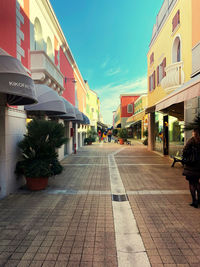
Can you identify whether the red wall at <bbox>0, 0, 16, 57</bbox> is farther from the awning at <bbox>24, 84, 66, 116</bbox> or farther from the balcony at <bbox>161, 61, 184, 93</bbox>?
the balcony at <bbox>161, 61, 184, 93</bbox>

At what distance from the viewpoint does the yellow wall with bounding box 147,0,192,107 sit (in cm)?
821

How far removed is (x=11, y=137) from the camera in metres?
5.17

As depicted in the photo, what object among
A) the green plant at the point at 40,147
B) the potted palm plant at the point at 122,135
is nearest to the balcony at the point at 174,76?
the green plant at the point at 40,147

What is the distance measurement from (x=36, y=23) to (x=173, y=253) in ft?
32.6

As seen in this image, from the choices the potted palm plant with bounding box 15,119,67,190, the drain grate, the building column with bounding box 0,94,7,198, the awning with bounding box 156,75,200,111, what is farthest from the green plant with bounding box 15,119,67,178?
the awning with bounding box 156,75,200,111

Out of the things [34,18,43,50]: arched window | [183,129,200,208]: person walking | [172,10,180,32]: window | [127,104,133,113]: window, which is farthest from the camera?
[127,104,133,113]: window

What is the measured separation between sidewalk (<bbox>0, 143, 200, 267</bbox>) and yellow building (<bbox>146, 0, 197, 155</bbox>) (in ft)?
9.77

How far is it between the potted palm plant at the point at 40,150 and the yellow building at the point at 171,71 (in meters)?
3.96

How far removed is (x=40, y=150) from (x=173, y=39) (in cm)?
981

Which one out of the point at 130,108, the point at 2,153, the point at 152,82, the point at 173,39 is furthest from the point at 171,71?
the point at 130,108

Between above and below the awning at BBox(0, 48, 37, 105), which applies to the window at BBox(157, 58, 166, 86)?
A: above

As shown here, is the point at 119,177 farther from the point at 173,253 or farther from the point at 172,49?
the point at 172,49

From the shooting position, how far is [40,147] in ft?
17.1

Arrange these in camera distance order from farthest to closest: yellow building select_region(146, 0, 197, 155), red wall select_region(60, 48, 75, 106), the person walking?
1. red wall select_region(60, 48, 75, 106)
2. yellow building select_region(146, 0, 197, 155)
3. the person walking
